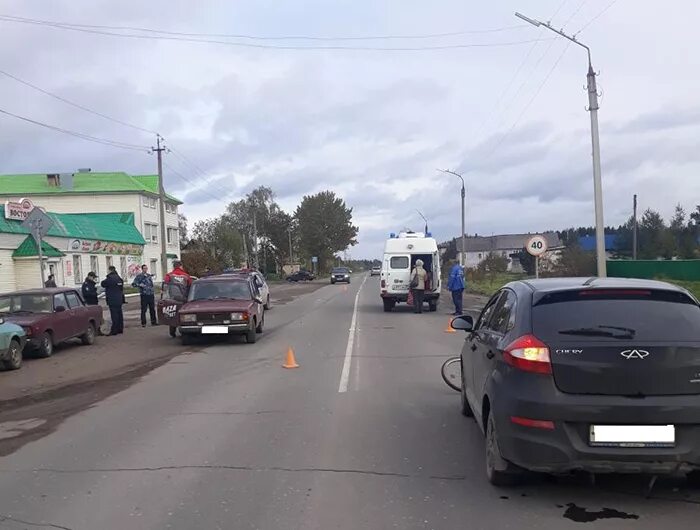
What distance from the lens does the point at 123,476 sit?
5.71m

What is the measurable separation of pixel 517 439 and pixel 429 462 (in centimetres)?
137

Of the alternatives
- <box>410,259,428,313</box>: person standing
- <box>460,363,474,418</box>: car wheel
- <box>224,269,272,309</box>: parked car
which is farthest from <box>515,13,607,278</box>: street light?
<box>460,363,474,418</box>: car wheel

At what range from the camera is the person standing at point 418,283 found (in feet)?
77.6

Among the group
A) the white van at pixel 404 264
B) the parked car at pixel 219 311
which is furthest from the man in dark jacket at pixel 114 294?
the white van at pixel 404 264

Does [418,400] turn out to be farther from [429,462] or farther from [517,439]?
[517,439]

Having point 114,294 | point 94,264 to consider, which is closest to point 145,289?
point 114,294

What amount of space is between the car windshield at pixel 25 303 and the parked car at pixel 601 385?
11.9 metres

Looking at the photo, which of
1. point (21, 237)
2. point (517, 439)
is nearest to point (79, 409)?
point (517, 439)

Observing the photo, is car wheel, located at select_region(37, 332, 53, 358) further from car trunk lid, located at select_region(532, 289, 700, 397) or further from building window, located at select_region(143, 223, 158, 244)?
building window, located at select_region(143, 223, 158, 244)

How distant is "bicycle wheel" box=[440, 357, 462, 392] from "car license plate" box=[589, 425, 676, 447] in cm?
418

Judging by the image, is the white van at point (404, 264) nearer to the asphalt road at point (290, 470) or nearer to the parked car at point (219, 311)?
the parked car at point (219, 311)

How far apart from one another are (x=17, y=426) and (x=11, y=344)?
16.0ft

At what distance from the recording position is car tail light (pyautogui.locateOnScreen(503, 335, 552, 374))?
187 inches

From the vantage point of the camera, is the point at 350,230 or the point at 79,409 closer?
the point at 79,409
